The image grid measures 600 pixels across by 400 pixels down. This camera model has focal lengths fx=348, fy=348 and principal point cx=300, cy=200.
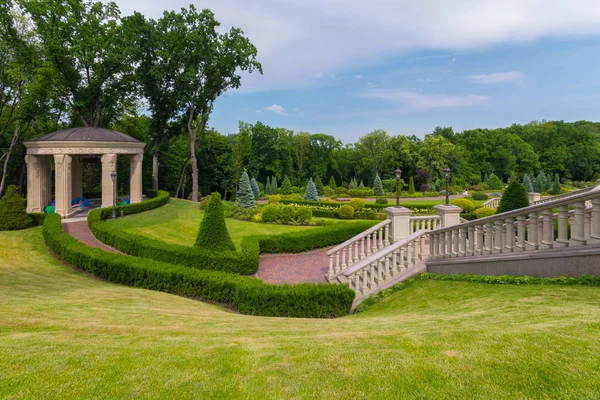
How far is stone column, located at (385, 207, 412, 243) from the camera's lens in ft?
35.3

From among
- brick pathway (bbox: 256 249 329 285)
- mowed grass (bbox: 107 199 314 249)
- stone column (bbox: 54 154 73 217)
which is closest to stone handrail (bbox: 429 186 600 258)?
brick pathway (bbox: 256 249 329 285)

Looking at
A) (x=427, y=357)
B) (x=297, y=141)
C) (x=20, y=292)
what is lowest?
(x=20, y=292)

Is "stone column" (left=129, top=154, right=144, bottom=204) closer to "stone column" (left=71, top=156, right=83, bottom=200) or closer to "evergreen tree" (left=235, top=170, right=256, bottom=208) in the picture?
"stone column" (left=71, top=156, right=83, bottom=200)

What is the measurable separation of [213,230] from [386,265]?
680 centimetres

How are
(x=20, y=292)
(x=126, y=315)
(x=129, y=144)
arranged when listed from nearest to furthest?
(x=126, y=315) → (x=20, y=292) → (x=129, y=144)

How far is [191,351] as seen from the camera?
12.9 ft

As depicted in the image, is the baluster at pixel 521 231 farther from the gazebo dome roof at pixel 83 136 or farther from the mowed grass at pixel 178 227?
the gazebo dome roof at pixel 83 136

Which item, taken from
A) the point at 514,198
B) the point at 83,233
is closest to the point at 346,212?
the point at 514,198

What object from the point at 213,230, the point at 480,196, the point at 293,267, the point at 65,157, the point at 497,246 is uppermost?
the point at 65,157

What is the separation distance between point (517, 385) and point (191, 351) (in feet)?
10.5

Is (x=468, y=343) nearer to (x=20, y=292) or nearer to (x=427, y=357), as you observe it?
(x=427, y=357)

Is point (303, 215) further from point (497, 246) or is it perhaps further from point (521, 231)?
point (521, 231)

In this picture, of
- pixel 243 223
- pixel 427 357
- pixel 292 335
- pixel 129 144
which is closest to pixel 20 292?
pixel 292 335

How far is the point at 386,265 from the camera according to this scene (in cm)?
920
